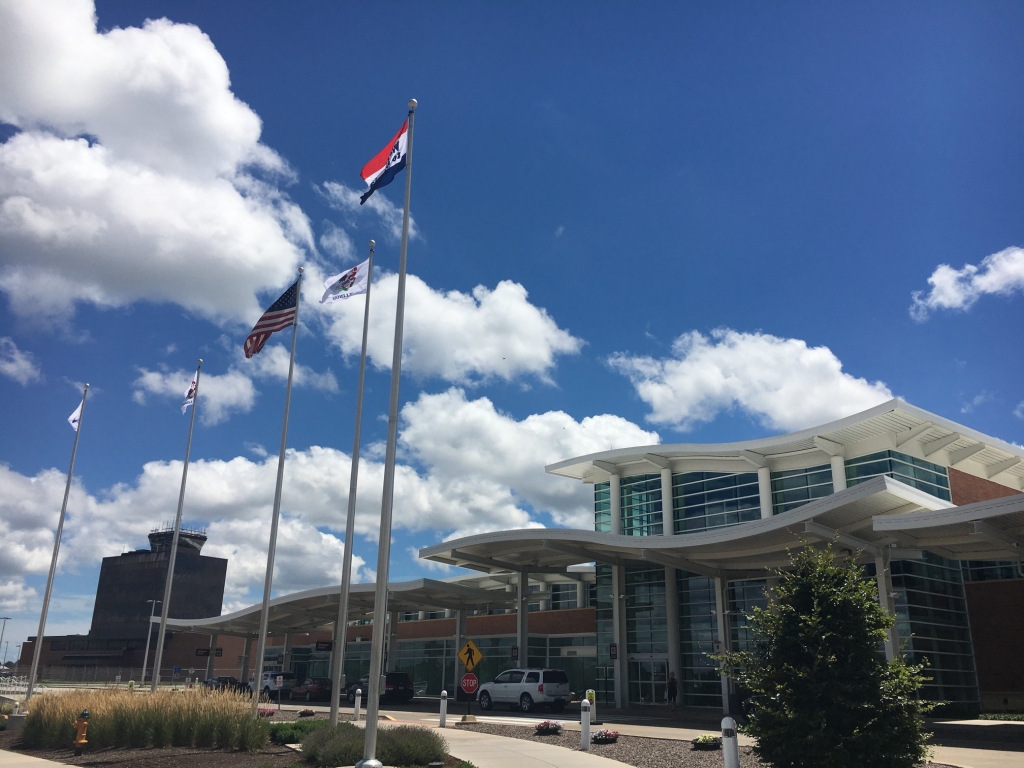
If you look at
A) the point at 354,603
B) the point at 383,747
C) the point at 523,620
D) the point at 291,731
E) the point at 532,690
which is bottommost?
the point at 291,731

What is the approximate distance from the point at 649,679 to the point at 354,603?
21.1 m

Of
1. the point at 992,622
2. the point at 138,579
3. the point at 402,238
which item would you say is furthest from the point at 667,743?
the point at 138,579

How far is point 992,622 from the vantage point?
103 ft

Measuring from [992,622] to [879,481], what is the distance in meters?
13.6

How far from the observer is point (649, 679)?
36438 mm

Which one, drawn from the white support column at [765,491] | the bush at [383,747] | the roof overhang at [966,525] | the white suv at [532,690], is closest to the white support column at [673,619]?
the white support column at [765,491]

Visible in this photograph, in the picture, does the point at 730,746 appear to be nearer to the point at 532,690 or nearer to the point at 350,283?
the point at 350,283

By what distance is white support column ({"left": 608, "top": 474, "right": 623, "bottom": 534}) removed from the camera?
3928cm

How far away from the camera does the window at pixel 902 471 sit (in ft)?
103

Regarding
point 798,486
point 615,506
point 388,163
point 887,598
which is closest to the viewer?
point 388,163

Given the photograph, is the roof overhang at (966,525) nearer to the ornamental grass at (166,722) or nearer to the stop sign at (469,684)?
the stop sign at (469,684)

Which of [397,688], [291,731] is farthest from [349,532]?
[397,688]

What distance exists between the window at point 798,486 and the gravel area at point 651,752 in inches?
639

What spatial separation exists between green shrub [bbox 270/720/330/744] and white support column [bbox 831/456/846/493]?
73.5 feet
